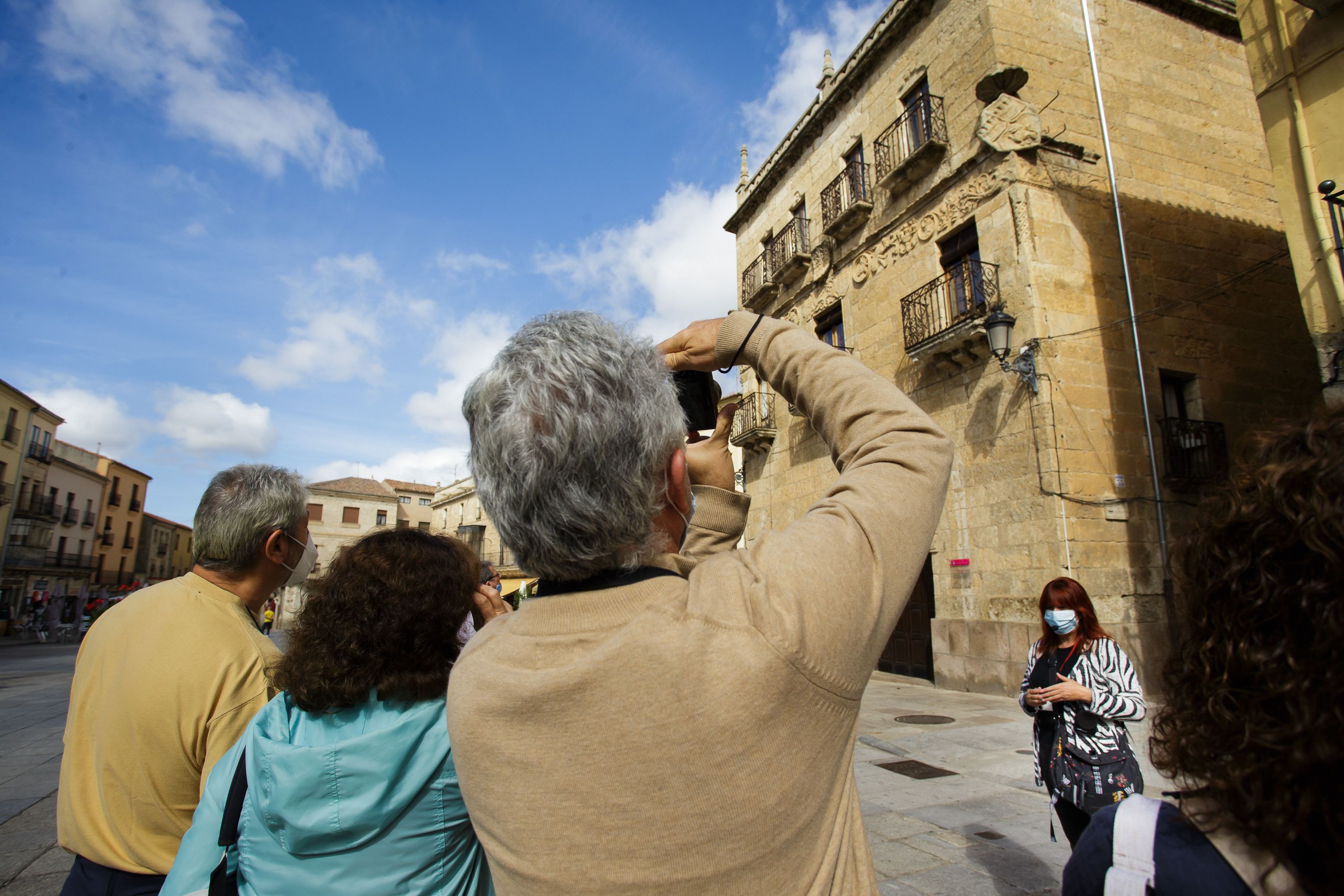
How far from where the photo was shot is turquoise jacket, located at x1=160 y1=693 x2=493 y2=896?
136 centimetres

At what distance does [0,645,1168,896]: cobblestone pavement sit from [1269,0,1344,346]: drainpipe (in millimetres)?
4599

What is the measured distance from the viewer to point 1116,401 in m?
9.60

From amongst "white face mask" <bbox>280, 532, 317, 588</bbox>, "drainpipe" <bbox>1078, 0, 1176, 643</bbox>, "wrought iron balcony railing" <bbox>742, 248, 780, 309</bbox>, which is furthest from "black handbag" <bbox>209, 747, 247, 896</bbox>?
"wrought iron balcony railing" <bbox>742, 248, 780, 309</bbox>

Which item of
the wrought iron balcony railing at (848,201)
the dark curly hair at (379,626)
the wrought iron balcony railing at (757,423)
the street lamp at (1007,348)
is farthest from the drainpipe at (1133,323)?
the dark curly hair at (379,626)

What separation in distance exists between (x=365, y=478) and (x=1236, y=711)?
56.8m

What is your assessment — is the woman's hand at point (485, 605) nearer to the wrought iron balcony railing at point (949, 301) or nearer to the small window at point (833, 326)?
the wrought iron balcony railing at point (949, 301)

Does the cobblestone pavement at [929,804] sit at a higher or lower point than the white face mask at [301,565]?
lower

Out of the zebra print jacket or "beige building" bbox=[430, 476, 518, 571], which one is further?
"beige building" bbox=[430, 476, 518, 571]

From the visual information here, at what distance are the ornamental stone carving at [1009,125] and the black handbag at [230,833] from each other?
1134cm

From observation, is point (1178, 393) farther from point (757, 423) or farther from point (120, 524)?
point (120, 524)

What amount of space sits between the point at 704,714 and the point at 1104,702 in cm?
317

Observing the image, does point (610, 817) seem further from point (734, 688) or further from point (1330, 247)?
point (1330, 247)

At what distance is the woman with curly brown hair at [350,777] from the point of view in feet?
4.47

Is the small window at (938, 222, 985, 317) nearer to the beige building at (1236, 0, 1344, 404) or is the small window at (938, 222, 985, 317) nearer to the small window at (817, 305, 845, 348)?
the small window at (817, 305, 845, 348)
